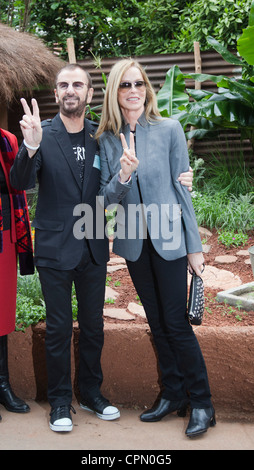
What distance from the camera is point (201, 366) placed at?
306 cm

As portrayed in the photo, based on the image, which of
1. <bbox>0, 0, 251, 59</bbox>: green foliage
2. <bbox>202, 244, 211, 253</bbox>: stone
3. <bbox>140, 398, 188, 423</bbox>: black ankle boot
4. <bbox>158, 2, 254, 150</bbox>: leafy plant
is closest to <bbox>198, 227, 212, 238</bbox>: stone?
<bbox>202, 244, 211, 253</bbox>: stone

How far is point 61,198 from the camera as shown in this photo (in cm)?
304

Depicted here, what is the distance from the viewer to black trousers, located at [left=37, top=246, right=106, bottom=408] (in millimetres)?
3070

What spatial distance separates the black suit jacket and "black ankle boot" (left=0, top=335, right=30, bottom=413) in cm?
69

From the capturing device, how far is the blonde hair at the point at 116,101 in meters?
2.89

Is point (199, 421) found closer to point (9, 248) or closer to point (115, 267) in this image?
point (9, 248)

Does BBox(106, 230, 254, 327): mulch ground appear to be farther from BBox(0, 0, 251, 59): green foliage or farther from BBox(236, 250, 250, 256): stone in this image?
BBox(0, 0, 251, 59): green foliage

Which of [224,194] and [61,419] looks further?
[224,194]

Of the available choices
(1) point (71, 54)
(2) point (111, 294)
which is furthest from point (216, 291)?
(1) point (71, 54)

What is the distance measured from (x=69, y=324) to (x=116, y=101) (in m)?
1.31

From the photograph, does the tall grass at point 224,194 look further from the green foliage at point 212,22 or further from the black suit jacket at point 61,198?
the black suit jacket at point 61,198

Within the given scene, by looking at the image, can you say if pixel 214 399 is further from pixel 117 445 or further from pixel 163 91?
pixel 163 91
